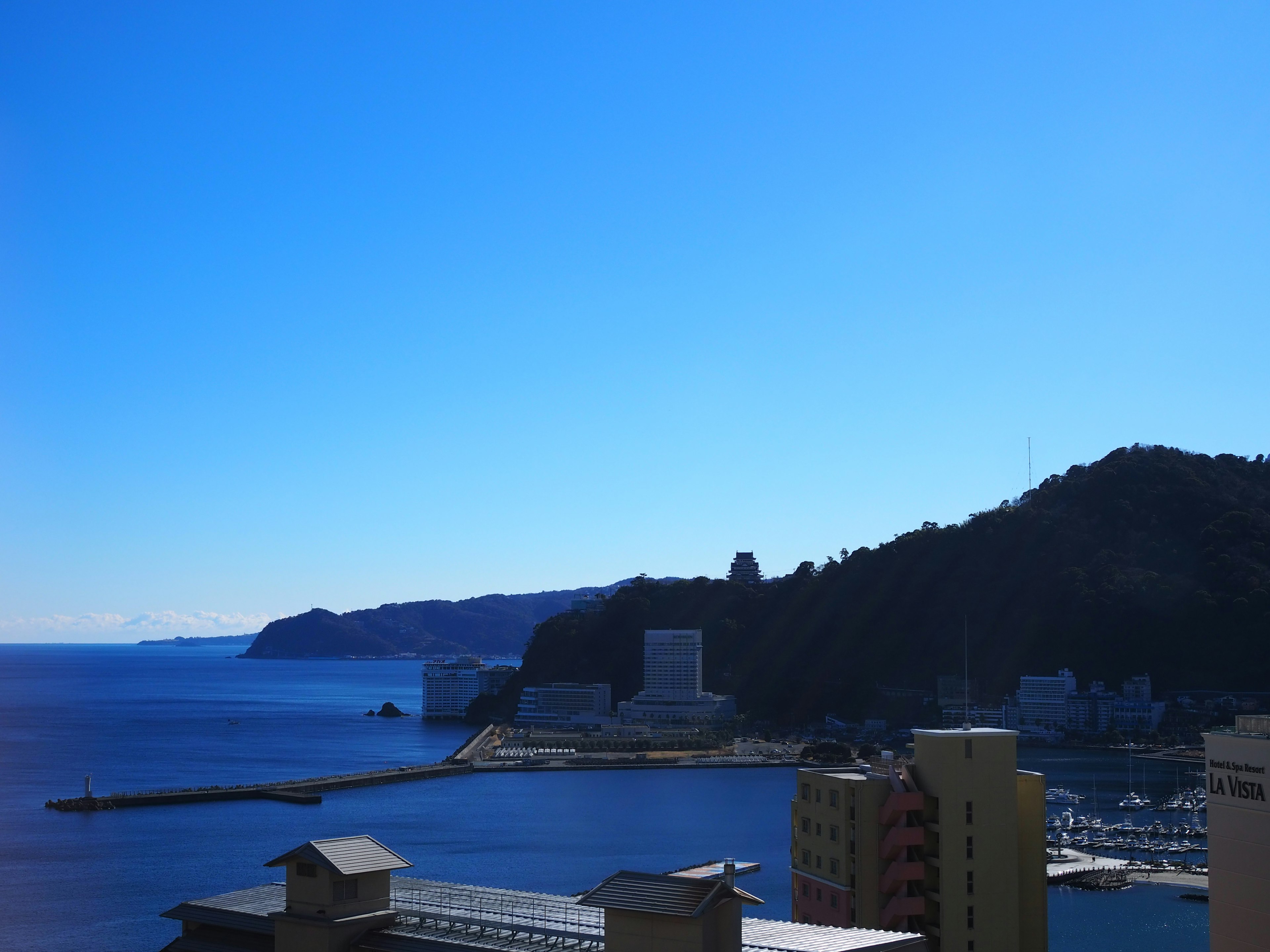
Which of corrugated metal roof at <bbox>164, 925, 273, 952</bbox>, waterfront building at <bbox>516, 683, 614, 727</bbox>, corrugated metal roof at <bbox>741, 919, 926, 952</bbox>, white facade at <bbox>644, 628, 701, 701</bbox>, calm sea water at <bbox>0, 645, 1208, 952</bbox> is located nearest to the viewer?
corrugated metal roof at <bbox>741, 919, 926, 952</bbox>

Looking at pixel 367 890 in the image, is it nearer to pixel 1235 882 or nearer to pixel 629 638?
pixel 1235 882

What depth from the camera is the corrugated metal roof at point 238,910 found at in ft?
25.4

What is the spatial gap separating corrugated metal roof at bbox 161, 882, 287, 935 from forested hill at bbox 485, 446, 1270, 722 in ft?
178

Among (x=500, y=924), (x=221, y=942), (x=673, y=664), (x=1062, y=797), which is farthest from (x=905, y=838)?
(x=673, y=664)

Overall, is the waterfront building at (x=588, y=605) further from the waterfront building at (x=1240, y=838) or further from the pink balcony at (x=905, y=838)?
the waterfront building at (x=1240, y=838)

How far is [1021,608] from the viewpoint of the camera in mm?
61781

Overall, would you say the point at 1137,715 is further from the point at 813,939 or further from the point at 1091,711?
the point at 813,939

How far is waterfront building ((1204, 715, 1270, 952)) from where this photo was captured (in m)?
6.65

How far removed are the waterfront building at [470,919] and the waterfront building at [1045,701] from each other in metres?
50.1

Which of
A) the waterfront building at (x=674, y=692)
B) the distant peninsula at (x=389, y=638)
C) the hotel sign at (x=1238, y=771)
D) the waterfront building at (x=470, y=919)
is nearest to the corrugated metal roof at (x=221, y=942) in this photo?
the waterfront building at (x=470, y=919)

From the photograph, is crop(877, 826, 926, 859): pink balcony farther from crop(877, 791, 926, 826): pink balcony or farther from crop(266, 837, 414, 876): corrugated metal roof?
crop(266, 837, 414, 876): corrugated metal roof

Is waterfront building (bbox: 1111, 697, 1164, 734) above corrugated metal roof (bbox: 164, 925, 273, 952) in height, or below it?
below

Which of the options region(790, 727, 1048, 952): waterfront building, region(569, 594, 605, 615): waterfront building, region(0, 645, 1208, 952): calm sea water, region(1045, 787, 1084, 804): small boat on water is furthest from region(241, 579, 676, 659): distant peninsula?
region(790, 727, 1048, 952): waterfront building

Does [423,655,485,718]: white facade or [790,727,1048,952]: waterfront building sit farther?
[423,655,485,718]: white facade
